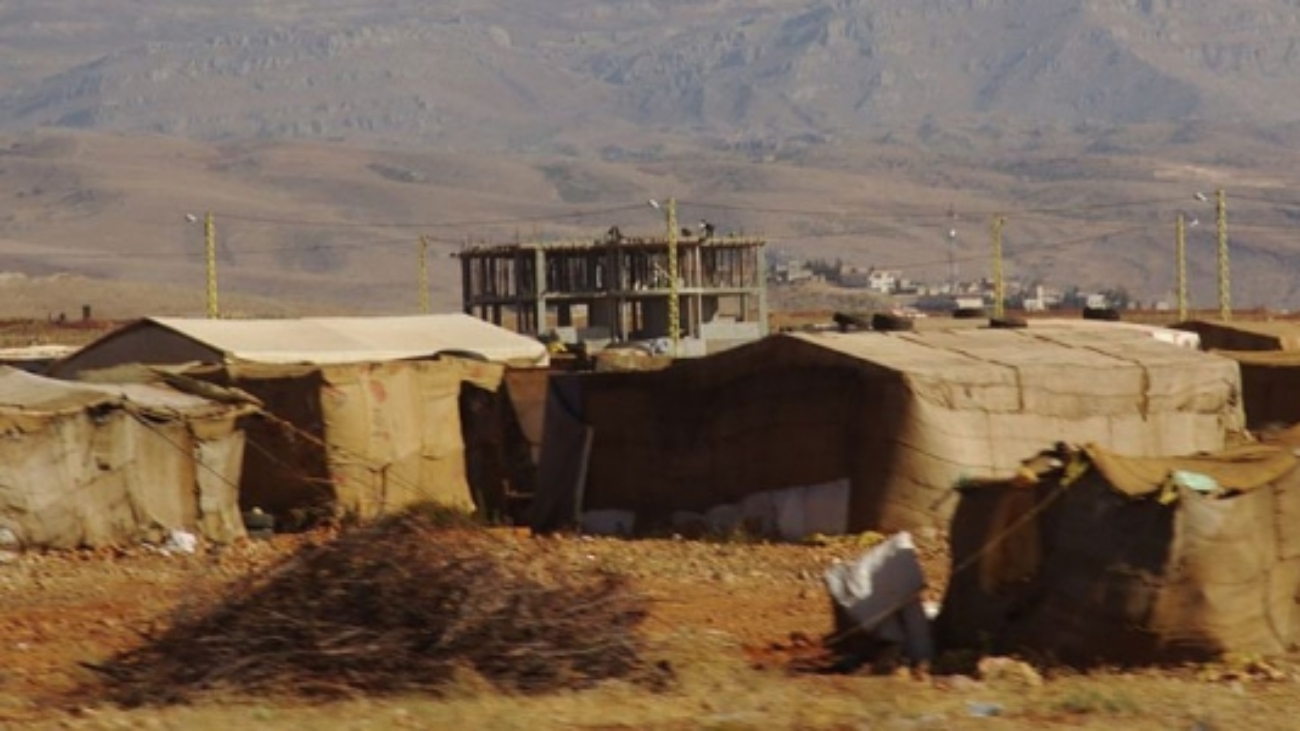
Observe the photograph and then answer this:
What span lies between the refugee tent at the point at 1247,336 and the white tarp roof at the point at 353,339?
772 centimetres

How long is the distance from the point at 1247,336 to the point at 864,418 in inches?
466

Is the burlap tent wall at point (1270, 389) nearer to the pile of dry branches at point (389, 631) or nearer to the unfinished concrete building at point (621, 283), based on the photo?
the pile of dry branches at point (389, 631)

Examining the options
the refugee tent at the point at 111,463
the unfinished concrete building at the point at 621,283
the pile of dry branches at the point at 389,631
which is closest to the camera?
the pile of dry branches at the point at 389,631

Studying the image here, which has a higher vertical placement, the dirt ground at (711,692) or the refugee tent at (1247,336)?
the refugee tent at (1247,336)

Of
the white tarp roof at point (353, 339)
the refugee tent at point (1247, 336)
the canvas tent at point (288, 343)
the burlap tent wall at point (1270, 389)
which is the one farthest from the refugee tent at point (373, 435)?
the refugee tent at point (1247, 336)

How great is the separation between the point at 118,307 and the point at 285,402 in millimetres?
125127

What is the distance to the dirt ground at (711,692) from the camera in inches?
531

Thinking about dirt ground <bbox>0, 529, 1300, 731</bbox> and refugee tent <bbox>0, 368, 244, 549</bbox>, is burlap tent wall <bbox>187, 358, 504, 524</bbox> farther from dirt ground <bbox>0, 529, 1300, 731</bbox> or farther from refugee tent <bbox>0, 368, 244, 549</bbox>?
dirt ground <bbox>0, 529, 1300, 731</bbox>

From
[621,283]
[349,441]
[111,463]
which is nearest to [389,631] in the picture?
[111,463]

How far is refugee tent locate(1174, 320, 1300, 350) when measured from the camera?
32781 mm

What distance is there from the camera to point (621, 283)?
8356cm

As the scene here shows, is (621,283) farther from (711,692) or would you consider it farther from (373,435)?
(711,692)

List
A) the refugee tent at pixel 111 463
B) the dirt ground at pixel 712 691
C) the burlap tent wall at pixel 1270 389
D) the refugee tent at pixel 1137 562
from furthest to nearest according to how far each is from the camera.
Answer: the burlap tent wall at pixel 1270 389, the refugee tent at pixel 111 463, the refugee tent at pixel 1137 562, the dirt ground at pixel 712 691

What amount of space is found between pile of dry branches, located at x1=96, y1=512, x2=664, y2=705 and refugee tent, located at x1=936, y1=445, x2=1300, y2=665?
2.17 metres
